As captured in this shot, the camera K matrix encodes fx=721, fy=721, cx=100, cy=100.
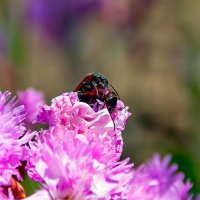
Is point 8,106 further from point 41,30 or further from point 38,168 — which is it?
point 41,30

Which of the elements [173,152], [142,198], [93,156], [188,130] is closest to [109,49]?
[188,130]

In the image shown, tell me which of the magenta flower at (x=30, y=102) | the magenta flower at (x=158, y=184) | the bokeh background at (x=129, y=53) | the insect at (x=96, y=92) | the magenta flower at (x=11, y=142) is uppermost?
the insect at (x=96, y=92)

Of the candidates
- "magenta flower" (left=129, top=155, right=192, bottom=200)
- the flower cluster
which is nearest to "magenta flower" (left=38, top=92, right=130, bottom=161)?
the flower cluster

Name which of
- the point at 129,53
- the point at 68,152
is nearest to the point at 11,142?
the point at 68,152

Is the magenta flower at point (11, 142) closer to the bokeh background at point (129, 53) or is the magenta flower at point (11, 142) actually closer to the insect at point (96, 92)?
the insect at point (96, 92)

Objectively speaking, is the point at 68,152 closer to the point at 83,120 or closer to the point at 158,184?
the point at 83,120

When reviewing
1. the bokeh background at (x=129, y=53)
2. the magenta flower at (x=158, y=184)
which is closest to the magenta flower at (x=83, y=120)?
the magenta flower at (x=158, y=184)

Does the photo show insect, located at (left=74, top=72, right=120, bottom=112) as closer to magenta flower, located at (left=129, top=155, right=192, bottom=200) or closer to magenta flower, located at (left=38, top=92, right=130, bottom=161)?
magenta flower, located at (left=38, top=92, right=130, bottom=161)
